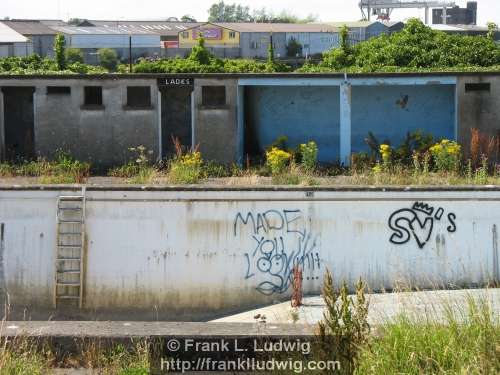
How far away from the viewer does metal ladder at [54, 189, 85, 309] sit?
50.1 ft

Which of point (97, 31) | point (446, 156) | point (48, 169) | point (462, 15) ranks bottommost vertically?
point (48, 169)

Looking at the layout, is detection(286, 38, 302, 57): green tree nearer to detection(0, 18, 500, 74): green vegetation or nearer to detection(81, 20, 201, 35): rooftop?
detection(81, 20, 201, 35): rooftop

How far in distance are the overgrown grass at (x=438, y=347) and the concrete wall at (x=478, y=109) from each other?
59.4 feet

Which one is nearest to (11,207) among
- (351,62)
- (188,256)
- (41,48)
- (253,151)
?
(188,256)

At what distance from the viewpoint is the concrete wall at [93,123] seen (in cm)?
2492

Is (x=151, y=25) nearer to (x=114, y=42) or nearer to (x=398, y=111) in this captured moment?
(x=114, y=42)

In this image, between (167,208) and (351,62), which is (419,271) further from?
(351,62)

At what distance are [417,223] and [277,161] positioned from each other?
7.84 m

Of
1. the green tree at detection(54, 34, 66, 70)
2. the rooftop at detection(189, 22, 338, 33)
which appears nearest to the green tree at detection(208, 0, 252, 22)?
the rooftop at detection(189, 22, 338, 33)

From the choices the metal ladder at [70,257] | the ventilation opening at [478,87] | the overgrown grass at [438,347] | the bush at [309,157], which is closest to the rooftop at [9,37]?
the bush at [309,157]

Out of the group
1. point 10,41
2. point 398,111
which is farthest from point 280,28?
point 398,111

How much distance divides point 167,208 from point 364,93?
12010 mm

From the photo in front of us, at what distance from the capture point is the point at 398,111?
85.4 ft

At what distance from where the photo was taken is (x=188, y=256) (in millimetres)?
15242
